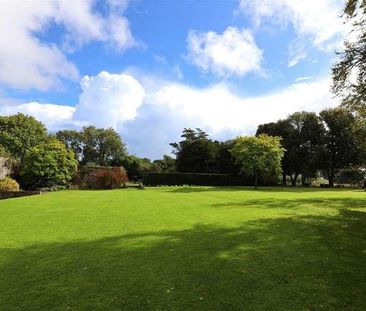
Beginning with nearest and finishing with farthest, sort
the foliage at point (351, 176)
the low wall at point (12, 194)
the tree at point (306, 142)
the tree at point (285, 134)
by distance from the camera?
the low wall at point (12, 194) < the tree at point (306, 142) < the tree at point (285, 134) < the foliage at point (351, 176)

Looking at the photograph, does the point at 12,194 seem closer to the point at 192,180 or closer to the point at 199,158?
the point at 192,180

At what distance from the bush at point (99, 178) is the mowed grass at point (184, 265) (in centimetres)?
2982

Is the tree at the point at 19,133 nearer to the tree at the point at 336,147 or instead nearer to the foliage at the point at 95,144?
the foliage at the point at 95,144

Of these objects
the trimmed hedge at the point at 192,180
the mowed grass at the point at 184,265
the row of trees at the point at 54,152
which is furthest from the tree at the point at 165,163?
the mowed grass at the point at 184,265

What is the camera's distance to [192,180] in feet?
171

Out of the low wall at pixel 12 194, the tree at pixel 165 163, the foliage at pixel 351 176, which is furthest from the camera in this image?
the tree at pixel 165 163

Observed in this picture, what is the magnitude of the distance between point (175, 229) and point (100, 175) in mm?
32928

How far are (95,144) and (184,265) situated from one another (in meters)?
78.8

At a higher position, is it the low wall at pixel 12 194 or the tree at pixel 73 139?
the tree at pixel 73 139

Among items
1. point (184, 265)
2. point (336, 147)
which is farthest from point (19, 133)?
point (184, 265)

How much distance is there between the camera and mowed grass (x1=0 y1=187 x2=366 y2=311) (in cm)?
608

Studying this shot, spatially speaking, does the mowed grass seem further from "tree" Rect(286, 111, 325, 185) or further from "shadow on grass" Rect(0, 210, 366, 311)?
"tree" Rect(286, 111, 325, 185)

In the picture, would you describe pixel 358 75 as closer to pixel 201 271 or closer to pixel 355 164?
pixel 201 271

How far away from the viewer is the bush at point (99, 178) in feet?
142
